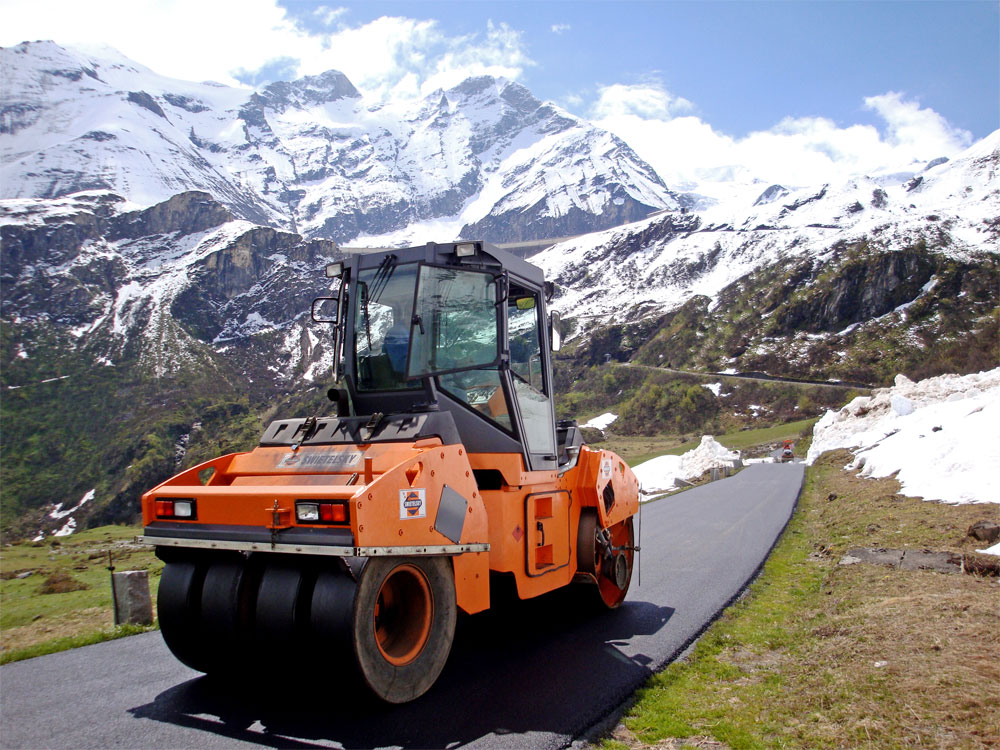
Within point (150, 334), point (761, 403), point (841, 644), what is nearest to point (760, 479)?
point (841, 644)

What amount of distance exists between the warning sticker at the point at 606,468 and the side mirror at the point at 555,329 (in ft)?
4.33

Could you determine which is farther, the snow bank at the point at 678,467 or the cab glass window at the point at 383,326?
the snow bank at the point at 678,467

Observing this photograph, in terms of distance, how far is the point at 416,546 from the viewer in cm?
491

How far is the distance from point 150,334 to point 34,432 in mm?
53755

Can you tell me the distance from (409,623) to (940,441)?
19.2 meters

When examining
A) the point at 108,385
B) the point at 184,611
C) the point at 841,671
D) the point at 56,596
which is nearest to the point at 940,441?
the point at 841,671

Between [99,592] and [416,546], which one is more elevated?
[416,546]

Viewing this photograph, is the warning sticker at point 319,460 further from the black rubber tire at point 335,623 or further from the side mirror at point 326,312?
the side mirror at point 326,312

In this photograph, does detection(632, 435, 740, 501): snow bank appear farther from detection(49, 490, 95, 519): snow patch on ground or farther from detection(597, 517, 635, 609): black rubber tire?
detection(49, 490, 95, 519): snow patch on ground

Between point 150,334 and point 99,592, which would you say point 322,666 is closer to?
point 99,592

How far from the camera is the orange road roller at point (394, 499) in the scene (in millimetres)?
4684

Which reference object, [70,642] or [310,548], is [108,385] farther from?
[310,548]

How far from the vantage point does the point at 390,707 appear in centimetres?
486

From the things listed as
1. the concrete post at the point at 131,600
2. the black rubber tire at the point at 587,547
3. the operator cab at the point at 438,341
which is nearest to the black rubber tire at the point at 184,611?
the operator cab at the point at 438,341
